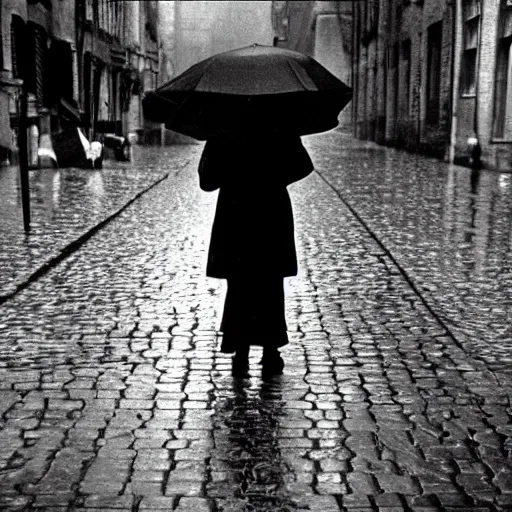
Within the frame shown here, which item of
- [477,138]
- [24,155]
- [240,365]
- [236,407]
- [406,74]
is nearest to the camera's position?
[236,407]

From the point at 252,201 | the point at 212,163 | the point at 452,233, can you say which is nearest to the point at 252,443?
the point at 252,201

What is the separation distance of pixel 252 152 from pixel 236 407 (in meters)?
1.30

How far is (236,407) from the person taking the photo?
4551mm

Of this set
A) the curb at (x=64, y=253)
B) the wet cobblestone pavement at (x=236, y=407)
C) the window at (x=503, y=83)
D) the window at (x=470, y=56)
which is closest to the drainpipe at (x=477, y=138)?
the window at (x=503, y=83)

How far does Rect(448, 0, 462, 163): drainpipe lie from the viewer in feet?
74.6

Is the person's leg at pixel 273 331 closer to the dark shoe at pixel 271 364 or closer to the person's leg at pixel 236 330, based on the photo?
the dark shoe at pixel 271 364

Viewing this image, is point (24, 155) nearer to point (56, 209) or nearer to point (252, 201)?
point (56, 209)

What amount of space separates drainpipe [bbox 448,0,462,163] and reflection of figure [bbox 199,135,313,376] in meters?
18.6

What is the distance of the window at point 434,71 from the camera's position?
25.9m

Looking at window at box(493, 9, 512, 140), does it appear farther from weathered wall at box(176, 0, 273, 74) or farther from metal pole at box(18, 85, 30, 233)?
weathered wall at box(176, 0, 273, 74)

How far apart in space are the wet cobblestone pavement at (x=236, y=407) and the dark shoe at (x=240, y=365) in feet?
0.26

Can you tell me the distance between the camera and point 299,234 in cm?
1062

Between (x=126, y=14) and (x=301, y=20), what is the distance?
2545 centimetres

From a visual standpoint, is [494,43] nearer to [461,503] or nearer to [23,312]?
[23,312]
